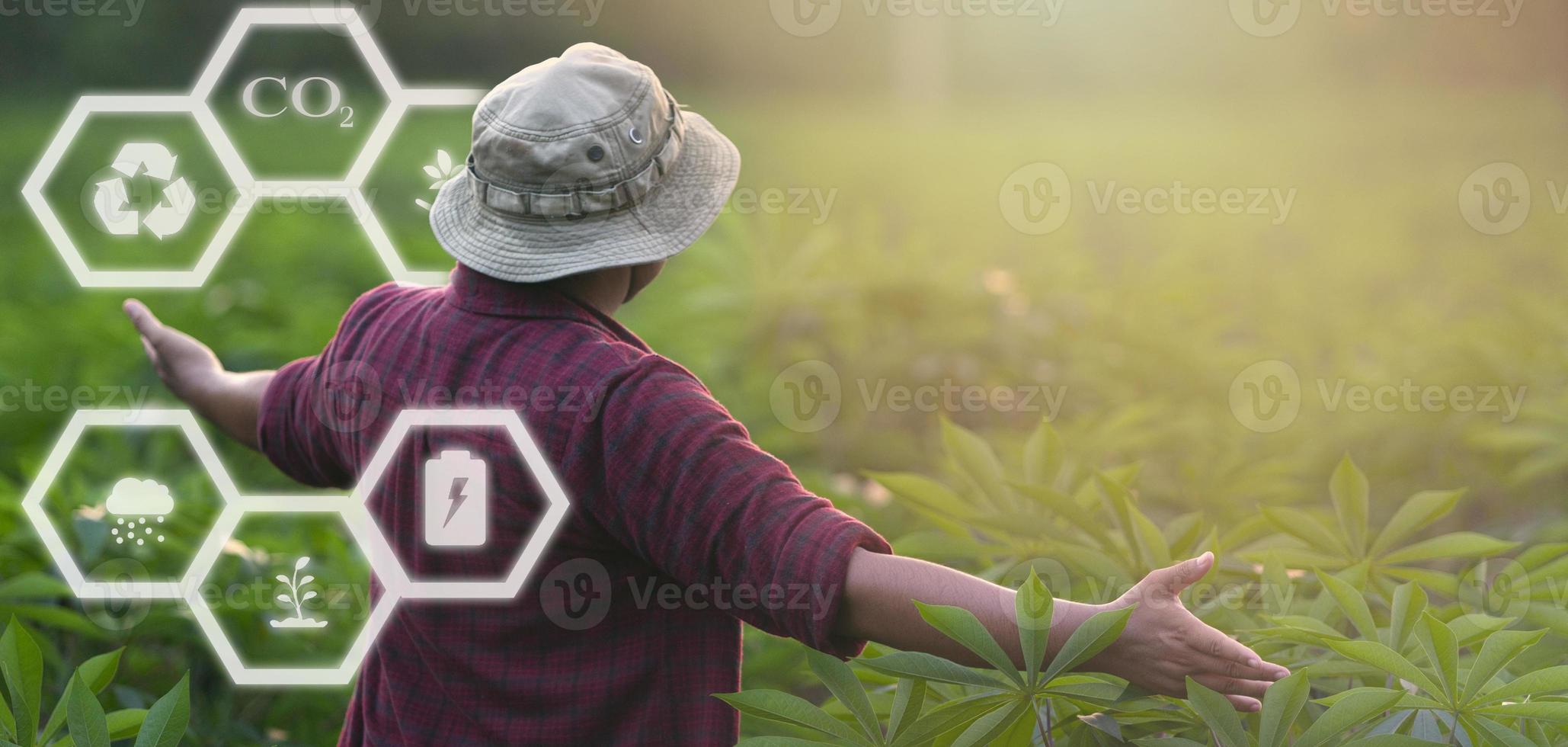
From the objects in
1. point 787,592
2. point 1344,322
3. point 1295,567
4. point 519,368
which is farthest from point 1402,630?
point 1344,322

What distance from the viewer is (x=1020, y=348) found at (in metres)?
3.02

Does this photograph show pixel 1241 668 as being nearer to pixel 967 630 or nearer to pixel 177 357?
pixel 967 630

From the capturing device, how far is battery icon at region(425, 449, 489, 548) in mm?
1091

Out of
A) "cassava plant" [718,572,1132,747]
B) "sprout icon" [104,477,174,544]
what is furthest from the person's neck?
"sprout icon" [104,477,174,544]

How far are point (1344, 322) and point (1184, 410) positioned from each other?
27.6 inches

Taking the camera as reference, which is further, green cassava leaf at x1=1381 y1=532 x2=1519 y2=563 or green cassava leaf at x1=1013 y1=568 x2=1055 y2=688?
green cassava leaf at x1=1381 y1=532 x2=1519 y2=563

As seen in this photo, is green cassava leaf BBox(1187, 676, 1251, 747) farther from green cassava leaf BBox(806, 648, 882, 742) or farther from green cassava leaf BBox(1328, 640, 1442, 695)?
green cassava leaf BBox(806, 648, 882, 742)

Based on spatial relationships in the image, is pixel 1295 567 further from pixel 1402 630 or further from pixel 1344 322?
pixel 1344 322

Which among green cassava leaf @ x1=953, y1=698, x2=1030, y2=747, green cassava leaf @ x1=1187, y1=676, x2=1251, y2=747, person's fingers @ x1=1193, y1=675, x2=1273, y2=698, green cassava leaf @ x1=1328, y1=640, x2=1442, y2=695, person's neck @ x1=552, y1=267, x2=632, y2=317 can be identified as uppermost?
person's neck @ x1=552, y1=267, x2=632, y2=317

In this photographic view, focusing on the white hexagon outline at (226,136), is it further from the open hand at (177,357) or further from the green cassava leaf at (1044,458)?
the green cassava leaf at (1044,458)

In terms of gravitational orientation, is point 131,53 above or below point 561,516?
above

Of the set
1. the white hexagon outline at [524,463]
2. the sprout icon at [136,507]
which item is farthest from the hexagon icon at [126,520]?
the white hexagon outline at [524,463]

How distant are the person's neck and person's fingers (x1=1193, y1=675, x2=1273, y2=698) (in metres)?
0.61

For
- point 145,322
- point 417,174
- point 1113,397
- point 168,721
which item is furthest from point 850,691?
point 417,174
